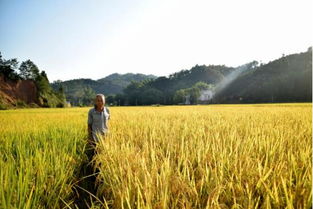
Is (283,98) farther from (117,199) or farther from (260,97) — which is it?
(117,199)

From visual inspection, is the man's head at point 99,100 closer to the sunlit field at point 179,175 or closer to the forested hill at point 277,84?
the sunlit field at point 179,175

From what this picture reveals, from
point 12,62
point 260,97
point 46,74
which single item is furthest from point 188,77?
point 12,62

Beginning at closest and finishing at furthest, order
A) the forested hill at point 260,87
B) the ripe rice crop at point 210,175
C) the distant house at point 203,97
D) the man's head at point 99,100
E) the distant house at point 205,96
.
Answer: the ripe rice crop at point 210,175 < the man's head at point 99,100 < the forested hill at point 260,87 < the distant house at point 203,97 < the distant house at point 205,96

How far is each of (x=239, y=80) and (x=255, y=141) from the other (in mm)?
89878

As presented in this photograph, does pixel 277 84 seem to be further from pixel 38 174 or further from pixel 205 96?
pixel 38 174

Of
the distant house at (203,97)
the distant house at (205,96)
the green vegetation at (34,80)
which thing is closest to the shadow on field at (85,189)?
the green vegetation at (34,80)

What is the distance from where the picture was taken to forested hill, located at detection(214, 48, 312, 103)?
55.7 meters

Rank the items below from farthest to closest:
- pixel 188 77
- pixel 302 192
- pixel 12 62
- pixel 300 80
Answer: pixel 188 77
pixel 300 80
pixel 12 62
pixel 302 192

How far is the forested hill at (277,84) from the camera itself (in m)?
55.7

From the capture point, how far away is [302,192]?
117 cm

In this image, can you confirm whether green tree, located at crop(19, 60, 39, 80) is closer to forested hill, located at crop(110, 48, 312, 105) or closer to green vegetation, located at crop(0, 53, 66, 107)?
green vegetation, located at crop(0, 53, 66, 107)

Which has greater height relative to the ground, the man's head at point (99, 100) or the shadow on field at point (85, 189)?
the man's head at point (99, 100)

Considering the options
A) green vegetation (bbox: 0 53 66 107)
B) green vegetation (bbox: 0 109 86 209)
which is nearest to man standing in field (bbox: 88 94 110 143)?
green vegetation (bbox: 0 109 86 209)

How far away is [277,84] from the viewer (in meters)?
62.1
